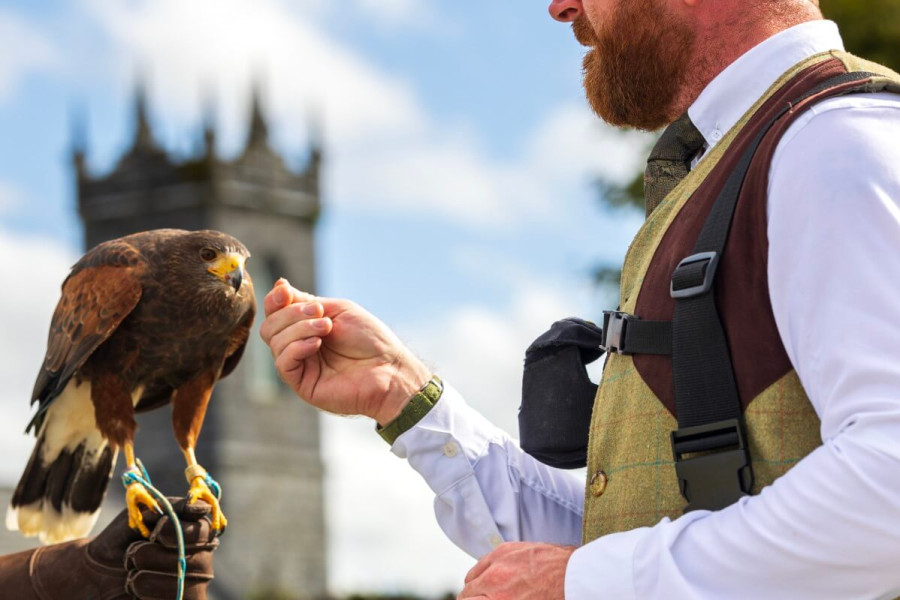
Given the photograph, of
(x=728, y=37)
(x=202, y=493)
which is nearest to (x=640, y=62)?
(x=728, y=37)

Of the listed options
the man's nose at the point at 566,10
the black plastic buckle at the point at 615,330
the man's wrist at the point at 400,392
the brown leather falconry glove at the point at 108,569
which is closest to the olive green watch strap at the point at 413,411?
the man's wrist at the point at 400,392

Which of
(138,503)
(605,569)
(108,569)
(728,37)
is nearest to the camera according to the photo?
(605,569)

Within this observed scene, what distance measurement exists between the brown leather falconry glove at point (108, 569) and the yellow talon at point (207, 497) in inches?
9.2

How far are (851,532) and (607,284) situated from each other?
14877 millimetres

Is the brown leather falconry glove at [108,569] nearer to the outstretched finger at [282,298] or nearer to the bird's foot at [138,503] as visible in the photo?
the bird's foot at [138,503]

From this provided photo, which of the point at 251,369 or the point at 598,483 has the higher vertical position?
the point at 598,483

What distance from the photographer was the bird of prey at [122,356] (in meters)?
3.62

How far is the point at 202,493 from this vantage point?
3152 mm

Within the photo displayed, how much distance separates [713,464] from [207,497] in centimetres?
163

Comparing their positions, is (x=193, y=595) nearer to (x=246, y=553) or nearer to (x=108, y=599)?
(x=108, y=599)

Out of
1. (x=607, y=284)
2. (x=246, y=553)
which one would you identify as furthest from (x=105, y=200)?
(x=607, y=284)

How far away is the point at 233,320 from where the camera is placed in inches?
147

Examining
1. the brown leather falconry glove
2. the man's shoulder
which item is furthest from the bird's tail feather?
the man's shoulder

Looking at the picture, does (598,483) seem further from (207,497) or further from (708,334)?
(207,497)
